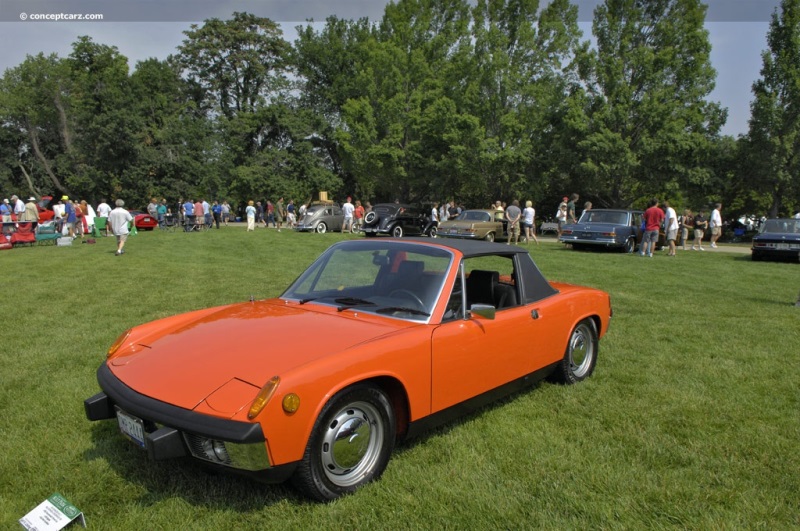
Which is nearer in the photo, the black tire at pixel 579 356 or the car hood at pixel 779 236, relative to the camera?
the black tire at pixel 579 356

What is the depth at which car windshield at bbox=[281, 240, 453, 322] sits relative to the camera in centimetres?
364

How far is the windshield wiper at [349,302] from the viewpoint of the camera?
3711mm

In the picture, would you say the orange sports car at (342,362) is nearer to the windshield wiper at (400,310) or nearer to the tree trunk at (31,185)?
the windshield wiper at (400,310)

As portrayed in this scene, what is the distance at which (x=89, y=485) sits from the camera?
116 inches

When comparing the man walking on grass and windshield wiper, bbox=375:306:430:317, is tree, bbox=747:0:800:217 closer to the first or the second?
the man walking on grass

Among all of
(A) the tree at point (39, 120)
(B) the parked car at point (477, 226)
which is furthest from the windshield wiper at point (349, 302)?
(A) the tree at point (39, 120)

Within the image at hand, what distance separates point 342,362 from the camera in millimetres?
2766

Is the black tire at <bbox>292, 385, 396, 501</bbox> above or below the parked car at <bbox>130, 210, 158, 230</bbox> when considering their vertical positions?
below

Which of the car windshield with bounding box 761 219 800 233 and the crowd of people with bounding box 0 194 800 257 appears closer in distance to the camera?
the crowd of people with bounding box 0 194 800 257

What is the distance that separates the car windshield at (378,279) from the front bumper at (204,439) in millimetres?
1342

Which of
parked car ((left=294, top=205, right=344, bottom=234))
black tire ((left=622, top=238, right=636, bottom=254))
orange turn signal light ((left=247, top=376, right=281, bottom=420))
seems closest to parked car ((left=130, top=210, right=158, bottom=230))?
parked car ((left=294, top=205, right=344, bottom=234))

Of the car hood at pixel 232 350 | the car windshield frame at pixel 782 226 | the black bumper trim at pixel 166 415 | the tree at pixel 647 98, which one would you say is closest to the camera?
the black bumper trim at pixel 166 415

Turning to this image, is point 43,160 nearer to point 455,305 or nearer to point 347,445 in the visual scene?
point 455,305

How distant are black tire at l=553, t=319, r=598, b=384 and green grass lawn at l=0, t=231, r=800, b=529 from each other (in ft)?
0.41
